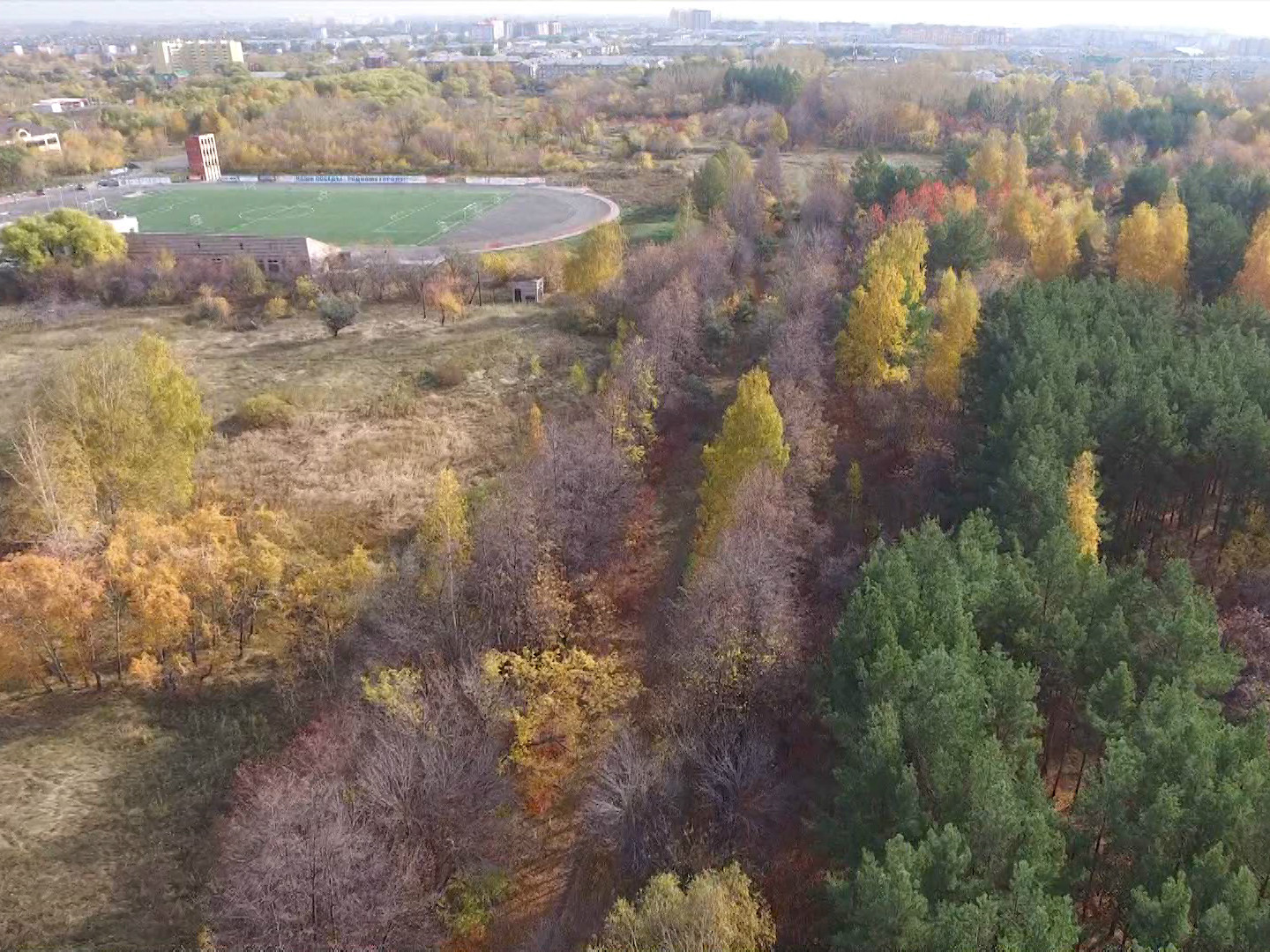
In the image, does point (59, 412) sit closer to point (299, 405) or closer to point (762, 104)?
point (299, 405)

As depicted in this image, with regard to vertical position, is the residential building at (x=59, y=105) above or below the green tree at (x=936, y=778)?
above

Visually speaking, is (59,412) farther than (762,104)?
No

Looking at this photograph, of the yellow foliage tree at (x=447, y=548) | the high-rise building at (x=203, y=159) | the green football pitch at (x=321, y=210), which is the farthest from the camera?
the high-rise building at (x=203, y=159)

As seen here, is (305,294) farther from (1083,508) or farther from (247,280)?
(1083,508)

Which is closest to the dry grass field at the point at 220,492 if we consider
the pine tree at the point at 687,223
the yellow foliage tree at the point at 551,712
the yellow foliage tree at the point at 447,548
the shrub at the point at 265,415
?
the shrub at the point at 265,415

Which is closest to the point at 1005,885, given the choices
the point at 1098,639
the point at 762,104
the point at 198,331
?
→ the point at 1098,639

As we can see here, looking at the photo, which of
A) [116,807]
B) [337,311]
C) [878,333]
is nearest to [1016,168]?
[878,333]

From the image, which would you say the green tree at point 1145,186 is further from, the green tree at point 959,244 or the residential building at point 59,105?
the residential building at point 59,105
